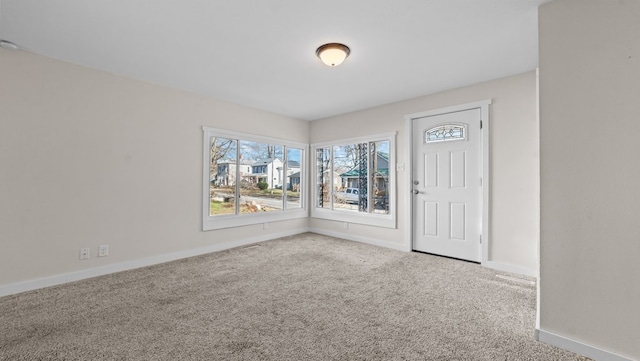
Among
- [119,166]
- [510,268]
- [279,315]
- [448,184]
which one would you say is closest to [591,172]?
[510,268]

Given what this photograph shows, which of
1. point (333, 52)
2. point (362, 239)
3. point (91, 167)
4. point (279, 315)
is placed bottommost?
point (279, 315)

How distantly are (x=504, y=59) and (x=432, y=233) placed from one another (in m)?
2.48

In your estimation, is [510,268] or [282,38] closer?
[282,38]

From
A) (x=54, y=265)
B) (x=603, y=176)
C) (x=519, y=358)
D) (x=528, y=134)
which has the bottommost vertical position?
(x=519, y=358)

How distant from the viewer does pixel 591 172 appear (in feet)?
5.81

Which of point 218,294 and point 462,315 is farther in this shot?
point 218,294

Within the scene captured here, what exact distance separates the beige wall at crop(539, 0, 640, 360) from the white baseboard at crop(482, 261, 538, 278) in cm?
152

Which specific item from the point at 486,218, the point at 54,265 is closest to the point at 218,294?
the point at 54,265

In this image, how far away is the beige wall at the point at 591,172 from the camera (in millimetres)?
1649

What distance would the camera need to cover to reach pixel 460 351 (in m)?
1.79

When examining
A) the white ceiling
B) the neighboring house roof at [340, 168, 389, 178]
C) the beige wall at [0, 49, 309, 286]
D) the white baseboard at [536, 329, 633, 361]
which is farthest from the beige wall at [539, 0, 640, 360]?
the beige wall at [0, 49, 309, 286]

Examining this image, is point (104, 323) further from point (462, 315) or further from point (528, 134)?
point (528, 134)

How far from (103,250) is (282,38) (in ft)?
10.5

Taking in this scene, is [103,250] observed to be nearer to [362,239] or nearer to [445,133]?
[362,239]
